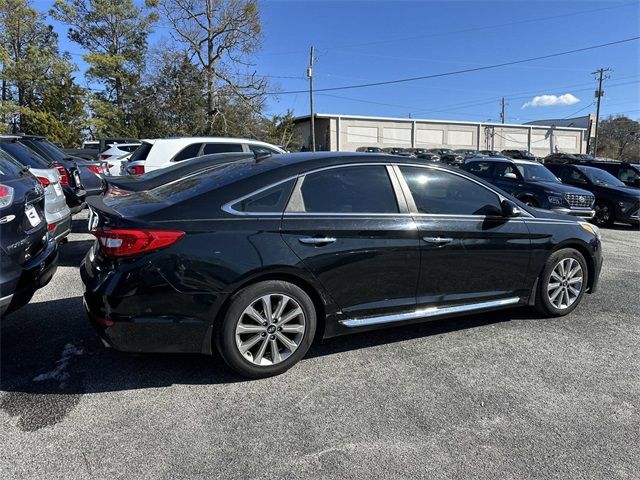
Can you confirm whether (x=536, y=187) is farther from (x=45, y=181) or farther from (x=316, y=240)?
(x=45, y=181)

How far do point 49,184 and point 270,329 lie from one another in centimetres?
402

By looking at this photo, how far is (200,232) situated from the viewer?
10.4 ft

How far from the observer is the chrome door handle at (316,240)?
340cm

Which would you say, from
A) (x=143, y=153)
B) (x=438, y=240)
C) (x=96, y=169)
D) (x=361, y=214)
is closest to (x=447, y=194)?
(x=438, y=240)

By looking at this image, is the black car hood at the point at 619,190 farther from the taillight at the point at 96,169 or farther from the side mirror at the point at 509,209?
the taillight at the point at 96,169

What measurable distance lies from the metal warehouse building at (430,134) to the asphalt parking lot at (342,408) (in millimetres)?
51903

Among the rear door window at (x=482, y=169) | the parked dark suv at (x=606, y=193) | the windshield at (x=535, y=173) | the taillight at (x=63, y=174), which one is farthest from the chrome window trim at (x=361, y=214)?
the parked dark suv at (x=606, y=193)

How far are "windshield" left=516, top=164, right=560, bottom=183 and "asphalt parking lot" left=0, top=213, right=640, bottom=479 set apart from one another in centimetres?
782

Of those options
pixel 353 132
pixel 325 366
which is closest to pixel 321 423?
pixel 325 366

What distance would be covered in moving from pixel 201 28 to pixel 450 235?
3319cm

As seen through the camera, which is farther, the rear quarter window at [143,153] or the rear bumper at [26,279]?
the rear quarter window at [143,153]

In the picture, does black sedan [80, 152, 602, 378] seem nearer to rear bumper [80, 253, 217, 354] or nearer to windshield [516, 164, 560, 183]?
rear bumper [80, 253, 217, 354]

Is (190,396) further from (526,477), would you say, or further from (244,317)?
(526,477)

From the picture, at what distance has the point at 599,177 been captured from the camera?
43.9ft
